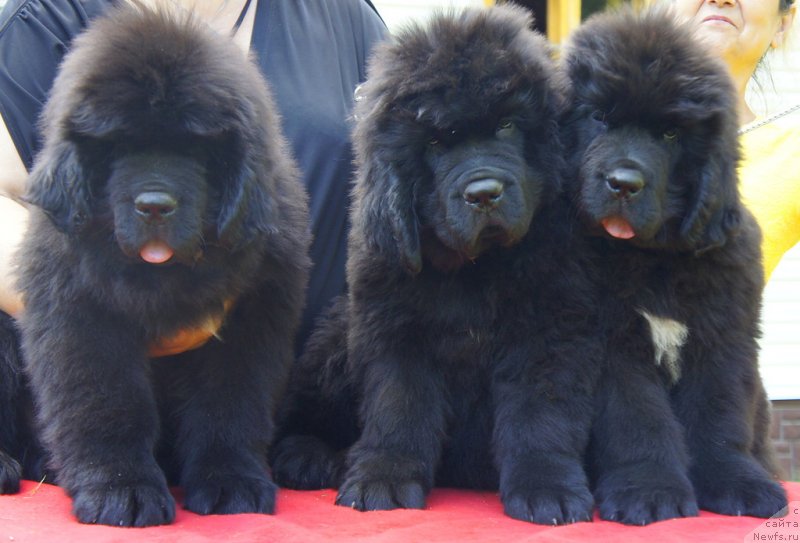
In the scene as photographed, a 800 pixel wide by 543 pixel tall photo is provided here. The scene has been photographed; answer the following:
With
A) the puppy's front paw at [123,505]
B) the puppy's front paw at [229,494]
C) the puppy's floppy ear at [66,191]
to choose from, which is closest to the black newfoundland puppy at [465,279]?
the puppy's front paw at [229,494]

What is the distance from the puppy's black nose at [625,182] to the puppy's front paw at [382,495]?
95 centimetres

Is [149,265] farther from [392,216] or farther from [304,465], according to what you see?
[304,465]

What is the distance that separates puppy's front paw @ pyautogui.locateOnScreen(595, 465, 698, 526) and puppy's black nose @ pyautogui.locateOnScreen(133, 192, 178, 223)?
1.33 metres

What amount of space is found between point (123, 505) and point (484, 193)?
1197 millimetres

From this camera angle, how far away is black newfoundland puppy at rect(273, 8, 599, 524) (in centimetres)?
269

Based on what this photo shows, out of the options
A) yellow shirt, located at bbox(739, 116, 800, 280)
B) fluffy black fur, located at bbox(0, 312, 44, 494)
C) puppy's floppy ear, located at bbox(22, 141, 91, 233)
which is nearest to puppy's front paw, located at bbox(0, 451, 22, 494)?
fluffy black fur, located at bbox(0, 312, 44, 494)

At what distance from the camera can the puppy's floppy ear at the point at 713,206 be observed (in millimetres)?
2691

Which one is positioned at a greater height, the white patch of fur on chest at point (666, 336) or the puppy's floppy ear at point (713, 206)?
the puppy's floppy ear at point (713, 206)

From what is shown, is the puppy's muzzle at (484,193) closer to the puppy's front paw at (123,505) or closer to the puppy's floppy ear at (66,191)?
the puppy's floppy ear at (66,191)

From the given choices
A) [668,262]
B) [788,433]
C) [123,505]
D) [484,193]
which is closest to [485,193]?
[484,193]

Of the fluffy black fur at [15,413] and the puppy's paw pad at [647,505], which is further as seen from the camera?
the fluffy black fur at [15,413]

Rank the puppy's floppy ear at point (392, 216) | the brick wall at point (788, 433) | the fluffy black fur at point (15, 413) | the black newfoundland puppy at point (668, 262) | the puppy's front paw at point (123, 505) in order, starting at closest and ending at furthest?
the puppy's front paw at point (123, 505) < the black newfoundland puppy at point (668, 262) < the puppy's floppy ear at point (392, 216) < the fluffy black fur at point (15, 413) < the brick wall at point (788, 433)

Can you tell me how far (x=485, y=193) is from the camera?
262 cm

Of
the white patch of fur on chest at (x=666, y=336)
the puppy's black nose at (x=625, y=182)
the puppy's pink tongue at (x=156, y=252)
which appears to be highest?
the puppy's black nose at (x=625, y=182)
